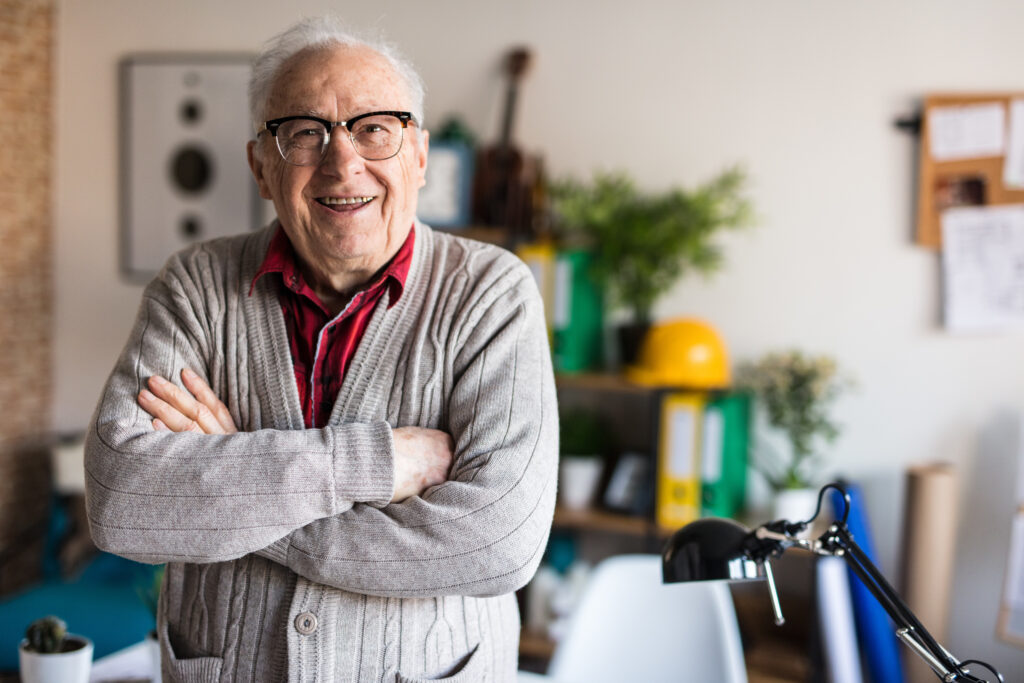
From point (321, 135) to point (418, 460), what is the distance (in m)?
0.51

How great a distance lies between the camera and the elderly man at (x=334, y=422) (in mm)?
1222

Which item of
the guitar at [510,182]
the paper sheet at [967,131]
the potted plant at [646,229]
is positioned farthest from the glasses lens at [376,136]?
the paper sheet at [967,131]

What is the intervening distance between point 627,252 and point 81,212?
94.4 inches

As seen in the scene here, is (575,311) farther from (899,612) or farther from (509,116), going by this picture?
(899,612)

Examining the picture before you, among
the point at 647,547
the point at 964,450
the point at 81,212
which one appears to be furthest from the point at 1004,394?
the point at 81,212

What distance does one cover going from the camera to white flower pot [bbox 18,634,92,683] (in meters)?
1.39

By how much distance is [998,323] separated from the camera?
9.63ft

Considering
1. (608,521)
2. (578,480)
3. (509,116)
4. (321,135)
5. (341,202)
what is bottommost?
(608,521)

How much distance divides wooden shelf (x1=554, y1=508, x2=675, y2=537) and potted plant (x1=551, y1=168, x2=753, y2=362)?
0.55 metres

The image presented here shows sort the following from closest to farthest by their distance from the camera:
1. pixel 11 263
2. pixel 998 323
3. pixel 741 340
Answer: pixel 998 323, pixel 741 340, pixel 11 263

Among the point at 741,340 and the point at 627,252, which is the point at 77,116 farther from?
the point at 741,340

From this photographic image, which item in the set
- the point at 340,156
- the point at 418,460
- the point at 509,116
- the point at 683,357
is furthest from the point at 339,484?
the point at 509,116

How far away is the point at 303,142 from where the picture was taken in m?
1.37

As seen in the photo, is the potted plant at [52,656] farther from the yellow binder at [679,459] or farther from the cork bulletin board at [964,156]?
the cork bulletin board at [964,156]
